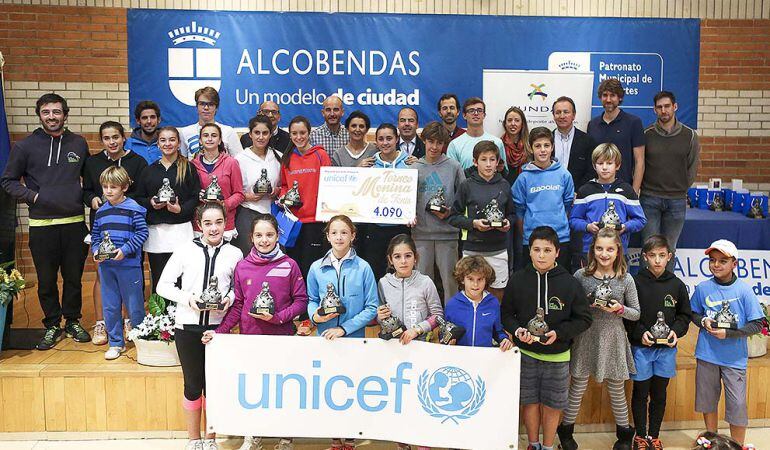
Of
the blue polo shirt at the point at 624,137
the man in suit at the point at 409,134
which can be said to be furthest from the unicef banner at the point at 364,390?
the blue polo shirt at the point at 624,137

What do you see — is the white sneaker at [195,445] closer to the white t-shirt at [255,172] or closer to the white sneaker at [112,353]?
the white sneaker at [112,353]

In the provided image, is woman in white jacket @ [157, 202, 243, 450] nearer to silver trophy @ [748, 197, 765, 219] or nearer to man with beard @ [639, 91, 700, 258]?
man with beard @ [639, 91, 700, 258]

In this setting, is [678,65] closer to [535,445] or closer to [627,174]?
[627,174]

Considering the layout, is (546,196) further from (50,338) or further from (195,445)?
(50,338)

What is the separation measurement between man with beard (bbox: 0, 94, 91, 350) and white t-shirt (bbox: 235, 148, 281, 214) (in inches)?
50.2

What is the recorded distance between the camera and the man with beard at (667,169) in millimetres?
6043

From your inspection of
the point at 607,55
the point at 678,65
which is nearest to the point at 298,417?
the point at 607,55

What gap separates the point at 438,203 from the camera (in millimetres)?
5207

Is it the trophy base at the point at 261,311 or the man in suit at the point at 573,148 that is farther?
the man in suit at the point at 573,148

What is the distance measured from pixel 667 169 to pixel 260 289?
12.5 feet

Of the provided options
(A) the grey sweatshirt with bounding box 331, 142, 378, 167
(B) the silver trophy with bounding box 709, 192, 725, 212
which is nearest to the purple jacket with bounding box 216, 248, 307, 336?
(A) the grey sweatshirt with bounding box 331, 142, 378, 167

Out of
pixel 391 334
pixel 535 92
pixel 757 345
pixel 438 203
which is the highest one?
pixel 535 92

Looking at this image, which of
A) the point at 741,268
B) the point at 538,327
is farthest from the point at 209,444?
the point at 741,268

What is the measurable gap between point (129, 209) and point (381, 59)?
156 inches
